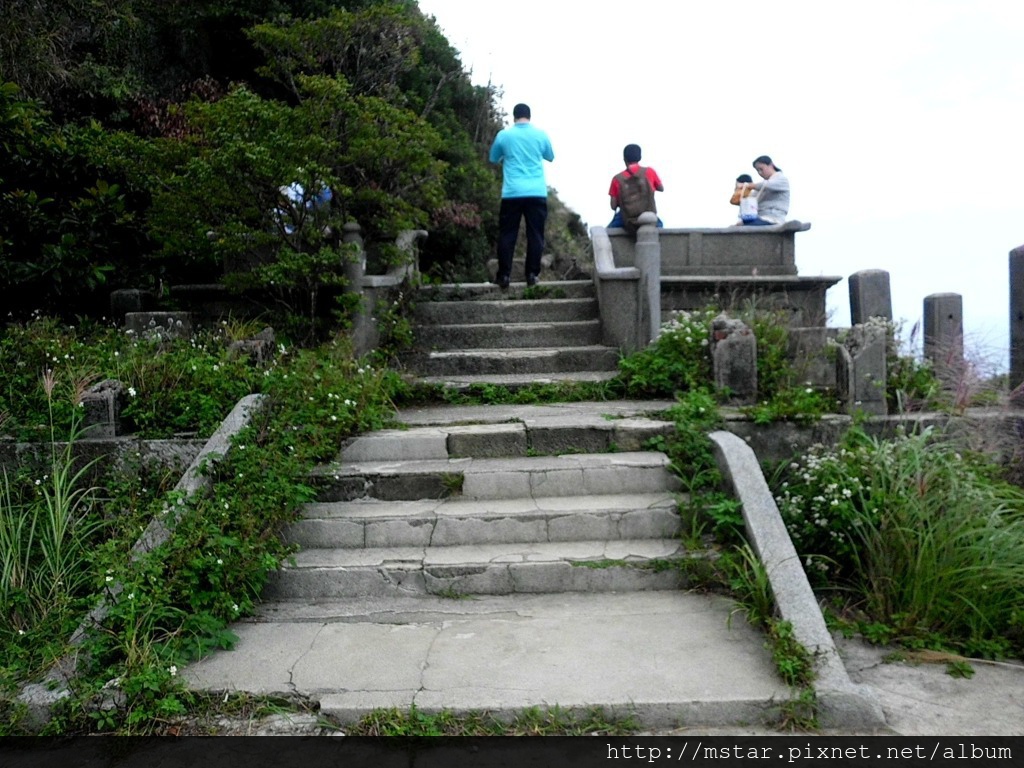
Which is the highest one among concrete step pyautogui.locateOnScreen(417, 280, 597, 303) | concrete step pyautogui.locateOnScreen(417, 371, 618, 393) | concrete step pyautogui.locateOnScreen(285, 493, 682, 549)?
concrete step pyautogui.locateOnScreen(417, 280, 597, 303)

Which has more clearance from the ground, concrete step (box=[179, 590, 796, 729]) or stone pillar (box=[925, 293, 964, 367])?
stone pillar (box=[925, 293, 964, 367])

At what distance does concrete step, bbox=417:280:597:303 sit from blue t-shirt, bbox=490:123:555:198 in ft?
3.51

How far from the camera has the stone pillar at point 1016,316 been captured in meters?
6.43

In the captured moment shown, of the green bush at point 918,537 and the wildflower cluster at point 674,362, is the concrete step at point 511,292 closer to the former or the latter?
the wildflower cluster at point 674,362

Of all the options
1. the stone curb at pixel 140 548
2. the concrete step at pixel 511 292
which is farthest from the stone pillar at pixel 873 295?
the stone curb at pixel 140 548

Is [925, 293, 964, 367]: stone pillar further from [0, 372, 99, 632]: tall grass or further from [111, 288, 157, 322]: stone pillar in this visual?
[111, 288, 157, 322]: stone pillar

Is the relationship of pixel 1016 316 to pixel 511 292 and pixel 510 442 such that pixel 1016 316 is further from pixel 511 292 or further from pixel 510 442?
pixel 511 292

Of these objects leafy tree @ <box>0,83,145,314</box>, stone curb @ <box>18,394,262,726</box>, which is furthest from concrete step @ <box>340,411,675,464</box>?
leafy tree @ <box>0,83,145,314</box>

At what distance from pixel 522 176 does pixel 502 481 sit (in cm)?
475

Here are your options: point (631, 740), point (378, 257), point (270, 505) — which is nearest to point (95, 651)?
point (270, 505)

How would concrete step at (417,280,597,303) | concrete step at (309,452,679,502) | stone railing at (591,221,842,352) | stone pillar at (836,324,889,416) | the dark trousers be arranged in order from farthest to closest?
1. concrete step at (417,280,597,303)
2. the dark trousers
3. stone railing at (591,221,842,352)
4. stone pillar at (836,324,889,416)
5. concrete step at (309,452,679,502)

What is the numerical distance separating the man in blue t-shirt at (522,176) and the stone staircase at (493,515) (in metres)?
3.80

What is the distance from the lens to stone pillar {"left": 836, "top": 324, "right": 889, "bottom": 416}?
19.7 feet

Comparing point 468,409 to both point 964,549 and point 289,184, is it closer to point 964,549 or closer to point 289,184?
point 289,184
